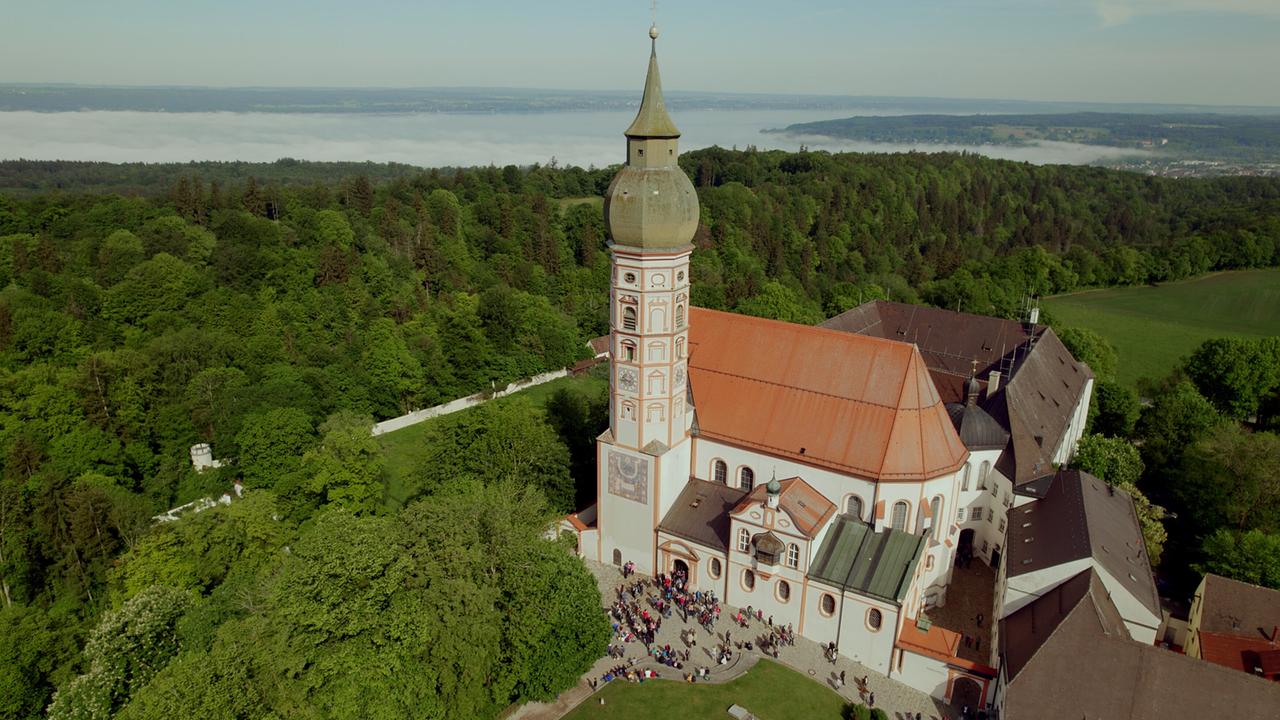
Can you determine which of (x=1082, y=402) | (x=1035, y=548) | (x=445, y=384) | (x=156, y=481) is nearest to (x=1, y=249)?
(x=156, y=481)

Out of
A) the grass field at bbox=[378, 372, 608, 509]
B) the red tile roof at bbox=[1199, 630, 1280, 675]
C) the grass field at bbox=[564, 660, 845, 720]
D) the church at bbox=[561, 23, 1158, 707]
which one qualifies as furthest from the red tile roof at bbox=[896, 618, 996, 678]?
the grass field at bbox=[378, 372, 608, 509]

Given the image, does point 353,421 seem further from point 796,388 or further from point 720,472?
point 796,388

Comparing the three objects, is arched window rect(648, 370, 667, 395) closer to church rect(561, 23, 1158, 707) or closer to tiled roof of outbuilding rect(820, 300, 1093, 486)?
church rect(561, 23, 1158, 707)

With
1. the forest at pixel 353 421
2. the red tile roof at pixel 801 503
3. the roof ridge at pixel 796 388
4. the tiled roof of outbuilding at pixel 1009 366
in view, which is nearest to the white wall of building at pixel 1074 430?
the tiled roof of outbuilding at pixel 1009 366

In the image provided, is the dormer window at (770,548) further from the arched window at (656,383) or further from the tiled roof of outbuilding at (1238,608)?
the tiled roof of outbuilding at (1238,608)

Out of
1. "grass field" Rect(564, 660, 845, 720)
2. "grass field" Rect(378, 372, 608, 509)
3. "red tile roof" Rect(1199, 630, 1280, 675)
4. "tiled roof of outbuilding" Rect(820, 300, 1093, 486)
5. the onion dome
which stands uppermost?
the onion dome

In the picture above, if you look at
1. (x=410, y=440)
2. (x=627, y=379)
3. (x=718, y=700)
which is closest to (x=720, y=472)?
(x=627, y=379)
